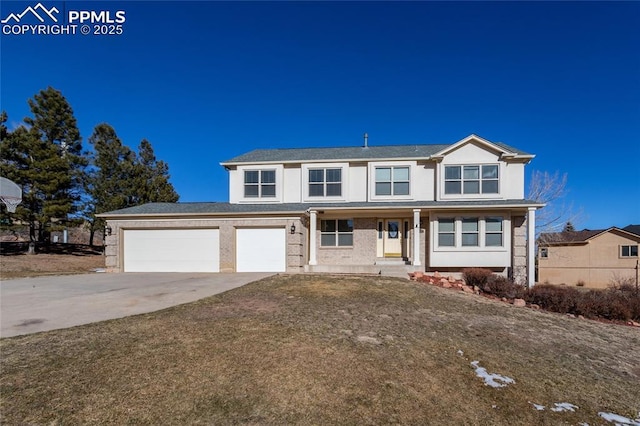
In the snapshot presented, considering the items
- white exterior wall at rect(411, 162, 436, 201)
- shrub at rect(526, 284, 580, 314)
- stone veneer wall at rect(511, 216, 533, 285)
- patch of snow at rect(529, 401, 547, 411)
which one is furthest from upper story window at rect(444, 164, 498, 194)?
patch of snow at rect(529, 401, 547, 411)

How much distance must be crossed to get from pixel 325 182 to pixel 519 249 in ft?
30.5

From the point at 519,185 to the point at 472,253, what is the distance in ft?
12.9

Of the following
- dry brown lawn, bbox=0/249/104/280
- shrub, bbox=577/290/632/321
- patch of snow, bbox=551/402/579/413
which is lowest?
dry brown lawn, bbox=0/249/104/280

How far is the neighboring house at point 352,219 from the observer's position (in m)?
14.2

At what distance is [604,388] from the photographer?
172 inches

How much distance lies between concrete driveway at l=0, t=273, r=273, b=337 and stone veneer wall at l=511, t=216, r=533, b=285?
1170 cm

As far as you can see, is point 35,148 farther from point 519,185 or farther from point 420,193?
point 519,185

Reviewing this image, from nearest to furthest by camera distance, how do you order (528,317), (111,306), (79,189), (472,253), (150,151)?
(111,306) → (528,317) → (472,253) → (79,189) → (150,151)

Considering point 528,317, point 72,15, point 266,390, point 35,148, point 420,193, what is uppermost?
point 72,15

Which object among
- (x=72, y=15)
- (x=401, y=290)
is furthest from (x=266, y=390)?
(x=72, y=15)

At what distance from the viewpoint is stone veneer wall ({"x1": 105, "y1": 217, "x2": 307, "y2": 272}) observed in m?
14.4

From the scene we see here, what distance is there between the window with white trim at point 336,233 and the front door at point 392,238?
1.70 meters

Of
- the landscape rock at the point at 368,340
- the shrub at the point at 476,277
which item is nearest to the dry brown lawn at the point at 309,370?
the landscape rock at the point at 368,340

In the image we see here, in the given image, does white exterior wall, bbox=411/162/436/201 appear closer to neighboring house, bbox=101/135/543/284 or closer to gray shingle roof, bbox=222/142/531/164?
neighboring house, bbox=101/135/543/284
